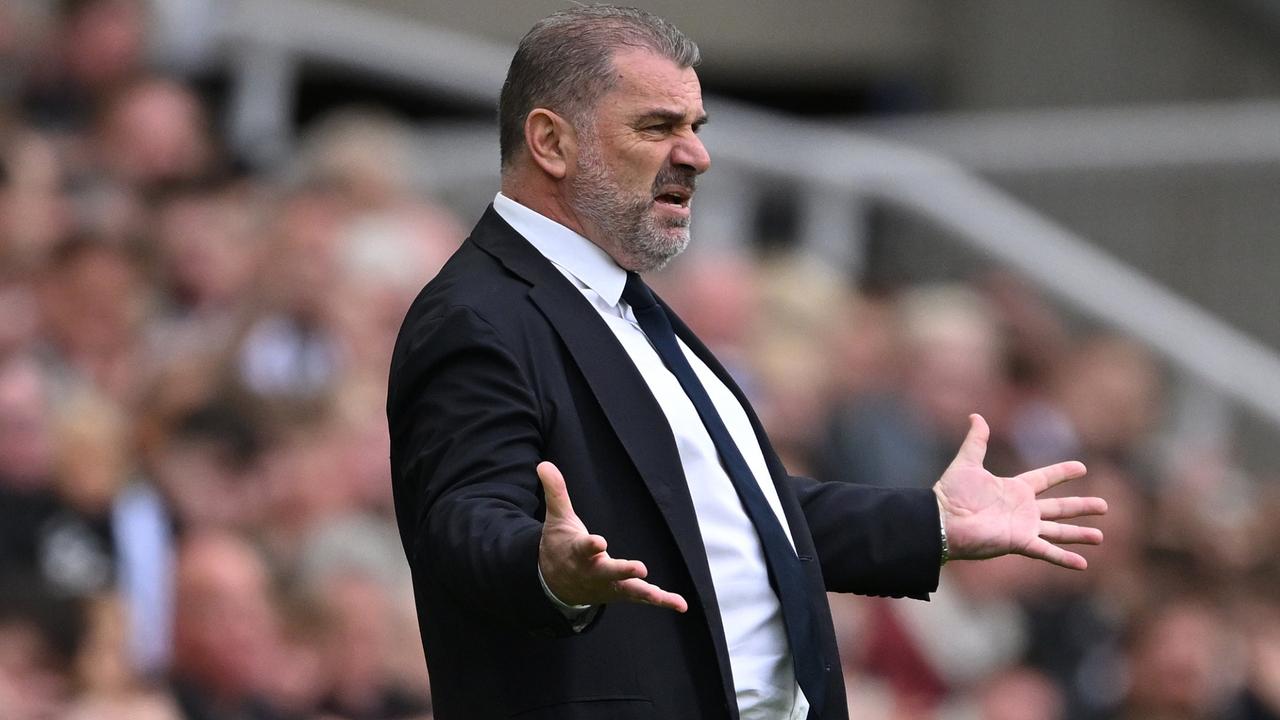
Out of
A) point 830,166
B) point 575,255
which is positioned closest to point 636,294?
point 575,255

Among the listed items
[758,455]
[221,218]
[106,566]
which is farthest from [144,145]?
[758,455]

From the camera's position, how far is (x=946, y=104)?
12578mm

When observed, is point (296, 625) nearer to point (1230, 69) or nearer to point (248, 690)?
point (248, 690)

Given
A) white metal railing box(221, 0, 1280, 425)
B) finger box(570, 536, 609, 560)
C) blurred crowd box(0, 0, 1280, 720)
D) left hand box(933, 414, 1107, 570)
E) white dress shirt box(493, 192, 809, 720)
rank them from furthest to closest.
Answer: white metal railing box(221, 0, 1280, 425) → blurred crowd box(0, 0, 1280, 720) → left hand box(933, 414, 1107, 570) → white dress shirt box(493, 192, 809, 720) → finger box(570, 536, 609, 560)

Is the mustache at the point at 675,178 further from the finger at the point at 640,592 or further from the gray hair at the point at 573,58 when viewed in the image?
the finger at the point at 640,592

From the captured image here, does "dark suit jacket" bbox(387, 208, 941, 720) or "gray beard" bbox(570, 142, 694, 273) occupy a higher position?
"gray beard" bbox(570, 142, 694, 273)

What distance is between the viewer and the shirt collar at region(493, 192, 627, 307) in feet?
9.86

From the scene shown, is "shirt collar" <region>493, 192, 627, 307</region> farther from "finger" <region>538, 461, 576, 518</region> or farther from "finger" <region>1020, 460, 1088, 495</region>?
"finger" <region>1020, 460, 1088, 495</region>

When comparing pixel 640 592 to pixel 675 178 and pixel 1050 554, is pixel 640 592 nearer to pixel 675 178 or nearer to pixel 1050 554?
pixel 675 178

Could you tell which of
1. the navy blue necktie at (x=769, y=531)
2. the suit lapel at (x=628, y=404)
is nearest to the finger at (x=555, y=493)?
the suit lapel at (x=628, y=404)

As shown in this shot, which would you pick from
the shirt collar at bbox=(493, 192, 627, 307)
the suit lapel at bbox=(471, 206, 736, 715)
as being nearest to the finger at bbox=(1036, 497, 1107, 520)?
the suit lapel at bbox=(471, 206, 736, 715)

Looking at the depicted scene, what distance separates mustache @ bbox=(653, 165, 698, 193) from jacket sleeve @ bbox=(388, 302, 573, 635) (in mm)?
337

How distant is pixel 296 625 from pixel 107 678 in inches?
25.8

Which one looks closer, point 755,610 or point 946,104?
point 755,610
